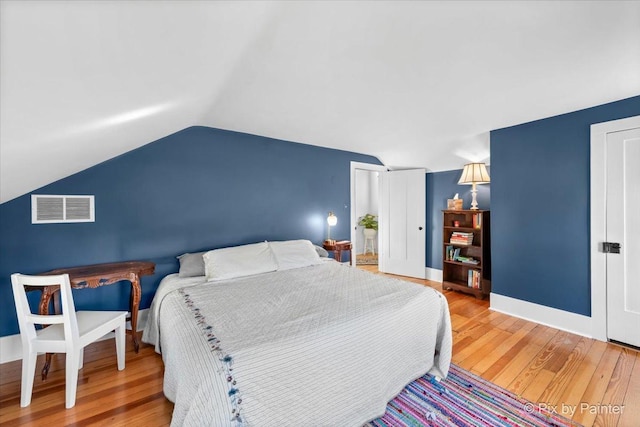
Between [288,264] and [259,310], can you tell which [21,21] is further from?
[288,264]

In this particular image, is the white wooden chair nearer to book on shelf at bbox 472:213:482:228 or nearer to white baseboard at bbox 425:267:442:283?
book on shelf at bbox 472:213:482:228

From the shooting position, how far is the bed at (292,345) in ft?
4.04

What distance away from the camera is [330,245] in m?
3.87

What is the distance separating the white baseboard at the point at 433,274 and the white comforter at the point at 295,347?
2.51 metres

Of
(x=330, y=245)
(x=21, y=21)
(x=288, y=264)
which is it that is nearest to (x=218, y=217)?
(x=288, y=264)

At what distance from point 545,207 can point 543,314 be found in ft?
3.77

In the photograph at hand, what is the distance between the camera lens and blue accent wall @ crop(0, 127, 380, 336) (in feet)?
7.70

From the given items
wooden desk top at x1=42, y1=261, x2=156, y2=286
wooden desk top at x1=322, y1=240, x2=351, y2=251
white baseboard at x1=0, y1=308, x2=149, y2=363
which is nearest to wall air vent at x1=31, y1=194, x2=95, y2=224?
wooden desk top at x1=42, y1=261, x2=156, y2=286

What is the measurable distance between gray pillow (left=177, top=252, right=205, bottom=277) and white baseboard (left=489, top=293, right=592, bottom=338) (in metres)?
3.42

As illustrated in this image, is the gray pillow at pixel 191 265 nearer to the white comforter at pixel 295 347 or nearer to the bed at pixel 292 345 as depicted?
the bed at pixel 292 345

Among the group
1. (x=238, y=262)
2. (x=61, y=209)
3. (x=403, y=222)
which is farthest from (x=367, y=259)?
(x=61, y=209)

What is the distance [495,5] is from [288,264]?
2.62 meters

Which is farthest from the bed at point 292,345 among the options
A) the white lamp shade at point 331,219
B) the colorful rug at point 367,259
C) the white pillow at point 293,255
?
the colorful rug at point 367,259

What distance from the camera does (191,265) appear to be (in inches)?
106
